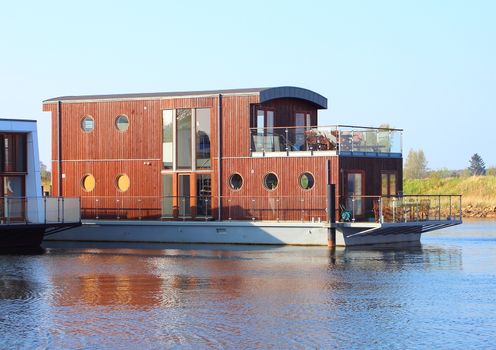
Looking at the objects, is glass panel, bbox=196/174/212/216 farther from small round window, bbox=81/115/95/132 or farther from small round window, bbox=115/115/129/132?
small round window, bbox=81/115/95/132

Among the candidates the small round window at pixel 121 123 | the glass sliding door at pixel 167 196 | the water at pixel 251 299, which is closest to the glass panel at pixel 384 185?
the water at pixel 251 299

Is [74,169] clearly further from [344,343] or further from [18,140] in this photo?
[344,343]

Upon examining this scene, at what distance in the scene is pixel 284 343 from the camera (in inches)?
666

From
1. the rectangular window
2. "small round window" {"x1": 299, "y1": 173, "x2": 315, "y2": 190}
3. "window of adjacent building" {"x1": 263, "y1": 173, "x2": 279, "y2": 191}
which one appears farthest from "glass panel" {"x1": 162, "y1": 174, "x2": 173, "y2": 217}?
"small round window" {"x1": 299, "y1": 173, "x2": 315, "y2": 190}

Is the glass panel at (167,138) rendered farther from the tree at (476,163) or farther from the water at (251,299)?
the tree at (476,163)

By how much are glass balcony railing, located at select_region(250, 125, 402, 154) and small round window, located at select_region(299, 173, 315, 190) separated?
2.92 ft

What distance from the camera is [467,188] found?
238 feet

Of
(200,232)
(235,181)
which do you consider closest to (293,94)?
(235,181)

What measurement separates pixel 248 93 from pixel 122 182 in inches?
255

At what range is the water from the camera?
1747 centimetres

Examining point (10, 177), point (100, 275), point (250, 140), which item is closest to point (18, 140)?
point (10, 177)

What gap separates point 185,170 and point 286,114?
4363 millimetres

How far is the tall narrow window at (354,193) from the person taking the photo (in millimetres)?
35219

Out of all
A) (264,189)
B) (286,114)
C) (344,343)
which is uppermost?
(286,114)
